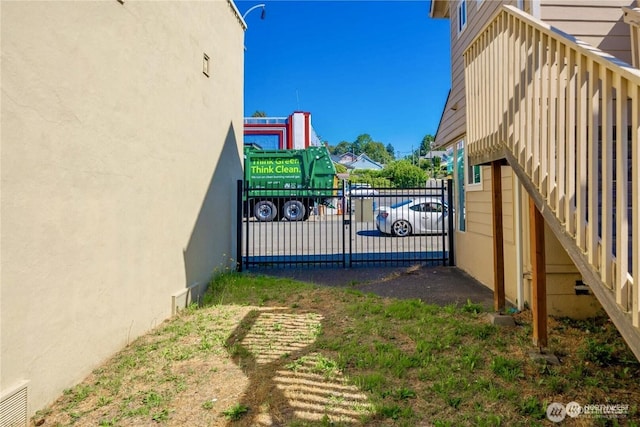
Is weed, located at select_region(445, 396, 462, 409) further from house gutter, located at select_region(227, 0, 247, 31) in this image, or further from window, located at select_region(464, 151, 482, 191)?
house gutter, located at select_region(227, 0, 247, 31)

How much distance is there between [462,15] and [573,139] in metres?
5.36

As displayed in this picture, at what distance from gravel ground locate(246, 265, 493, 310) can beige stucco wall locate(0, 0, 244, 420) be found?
2.40 meters

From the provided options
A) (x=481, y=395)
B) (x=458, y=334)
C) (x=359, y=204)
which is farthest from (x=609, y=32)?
(x=359, y=204)

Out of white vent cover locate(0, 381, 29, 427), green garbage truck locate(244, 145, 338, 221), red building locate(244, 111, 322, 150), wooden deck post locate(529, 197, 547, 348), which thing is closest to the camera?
white vent cover locate(0, 381, 29, 427)

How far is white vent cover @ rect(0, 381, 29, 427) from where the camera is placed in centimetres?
212

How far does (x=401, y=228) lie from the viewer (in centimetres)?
1120

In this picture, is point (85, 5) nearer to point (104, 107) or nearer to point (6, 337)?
point (104, 107)

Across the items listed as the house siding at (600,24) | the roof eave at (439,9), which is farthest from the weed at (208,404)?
the roof eave at (439,9)

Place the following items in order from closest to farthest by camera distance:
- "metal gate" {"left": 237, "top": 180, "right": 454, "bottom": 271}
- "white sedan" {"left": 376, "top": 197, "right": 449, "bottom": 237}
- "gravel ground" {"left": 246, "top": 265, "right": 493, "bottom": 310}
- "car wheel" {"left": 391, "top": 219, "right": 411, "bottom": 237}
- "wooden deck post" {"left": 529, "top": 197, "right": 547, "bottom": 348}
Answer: "wooden deck post" {"left": 529, "top": 197, "right": 547, "bottom": 348} → "gravel ground" {"left": 246, "top": 265, "right": 493, "bottom": 310} → "metal gate" {"left": 237, "top": 180, "right": 454, "bottom": 271} → "white sedan" {"left": 376, "top": 197, "right": 449, "bottom": 237} → "car wheel" {"left": 391, "top": 219, "right": 411, "bottom": 237}

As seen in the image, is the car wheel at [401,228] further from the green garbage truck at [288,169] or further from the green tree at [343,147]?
the green tree at [343,147]

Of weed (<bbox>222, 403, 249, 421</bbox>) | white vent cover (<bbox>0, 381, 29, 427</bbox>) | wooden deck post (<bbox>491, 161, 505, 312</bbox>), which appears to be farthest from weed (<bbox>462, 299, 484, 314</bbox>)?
white vent cover (<bbox>0, 381, 29, 427</bbox>)

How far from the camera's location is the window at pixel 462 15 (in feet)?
20.6

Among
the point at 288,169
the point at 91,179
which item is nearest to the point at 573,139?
the point at 91,179

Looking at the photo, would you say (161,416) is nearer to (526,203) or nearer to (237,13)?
(526,203)
